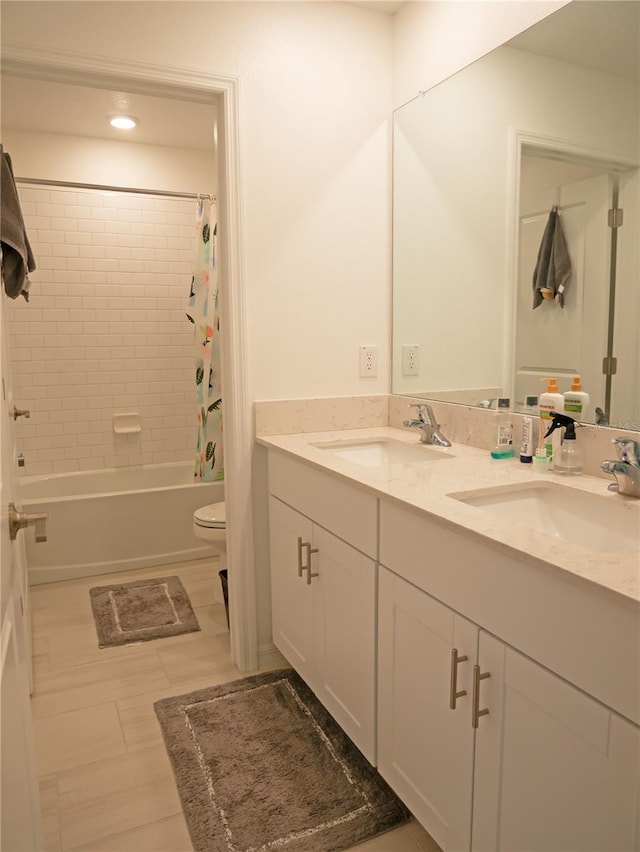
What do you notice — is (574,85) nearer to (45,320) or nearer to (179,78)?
(179,78)

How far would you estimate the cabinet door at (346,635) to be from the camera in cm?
159

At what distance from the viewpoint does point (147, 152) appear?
3672 mm

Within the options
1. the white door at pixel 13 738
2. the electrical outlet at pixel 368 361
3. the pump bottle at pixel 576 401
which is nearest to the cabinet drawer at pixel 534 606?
the pump bottle at pixel 576 401

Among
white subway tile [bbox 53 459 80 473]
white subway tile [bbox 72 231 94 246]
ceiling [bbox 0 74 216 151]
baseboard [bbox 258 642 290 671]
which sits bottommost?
baseboard [bbox 258 642 290 671]

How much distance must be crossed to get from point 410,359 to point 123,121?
7.06ft

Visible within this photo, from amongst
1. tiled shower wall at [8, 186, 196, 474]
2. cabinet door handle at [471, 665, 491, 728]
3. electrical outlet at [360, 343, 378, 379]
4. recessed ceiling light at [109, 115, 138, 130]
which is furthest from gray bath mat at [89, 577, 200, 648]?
recessed ceiling light at [109, 115, 138, 130]

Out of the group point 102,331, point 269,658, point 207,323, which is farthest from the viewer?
point 102,331

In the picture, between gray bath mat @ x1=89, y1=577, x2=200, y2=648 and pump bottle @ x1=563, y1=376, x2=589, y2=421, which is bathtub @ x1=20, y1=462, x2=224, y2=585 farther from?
pump bottle @ x1=563, y1=376, x2=589, y2=421

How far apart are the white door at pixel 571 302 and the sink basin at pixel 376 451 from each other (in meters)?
0.41

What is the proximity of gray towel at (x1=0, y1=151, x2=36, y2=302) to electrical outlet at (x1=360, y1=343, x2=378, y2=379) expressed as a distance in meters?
1.21

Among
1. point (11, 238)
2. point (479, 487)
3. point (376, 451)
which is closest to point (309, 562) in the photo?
point (376, 451)

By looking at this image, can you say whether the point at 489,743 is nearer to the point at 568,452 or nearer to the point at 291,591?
the point at 568,452

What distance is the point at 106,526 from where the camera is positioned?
10.8ft

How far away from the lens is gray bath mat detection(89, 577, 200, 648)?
262cm
